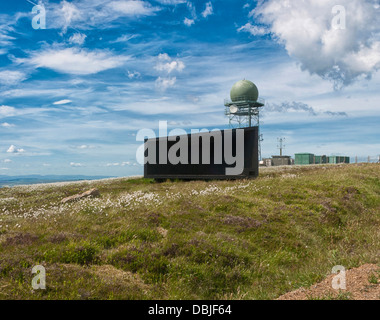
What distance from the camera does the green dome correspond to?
263 feet

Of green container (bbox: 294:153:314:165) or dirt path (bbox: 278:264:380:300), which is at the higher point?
green container (bbox: 294:153:314:165)

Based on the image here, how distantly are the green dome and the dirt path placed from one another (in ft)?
250

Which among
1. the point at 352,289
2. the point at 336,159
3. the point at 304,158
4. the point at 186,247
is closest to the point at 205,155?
the point at 186,247

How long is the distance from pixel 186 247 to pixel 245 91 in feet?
246

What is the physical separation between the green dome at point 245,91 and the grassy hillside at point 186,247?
217 feet

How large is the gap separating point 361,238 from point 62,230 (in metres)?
12.8

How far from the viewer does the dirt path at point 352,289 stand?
6.34 metres

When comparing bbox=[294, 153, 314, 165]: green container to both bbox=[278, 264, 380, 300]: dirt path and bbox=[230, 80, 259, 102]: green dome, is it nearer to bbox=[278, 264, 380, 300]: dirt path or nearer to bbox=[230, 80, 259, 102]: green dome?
bbox=[230, 80, 259, 102]: green dome

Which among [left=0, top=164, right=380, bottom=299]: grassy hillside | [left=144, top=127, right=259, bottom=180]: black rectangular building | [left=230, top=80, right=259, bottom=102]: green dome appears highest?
[left=230, top=80, right=259, bottom=102]: green dome

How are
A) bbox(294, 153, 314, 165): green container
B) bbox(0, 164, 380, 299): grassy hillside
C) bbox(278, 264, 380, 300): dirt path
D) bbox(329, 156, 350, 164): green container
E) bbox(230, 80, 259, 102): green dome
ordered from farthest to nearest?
bbox(329, 156, 350, 164): green container
bbox(294, 153, 314, 165): green container
bbox(230, 80, 259, 102): green dome
bbox(0, 164, 380, 299): grassy hillside
bbox(278, 264, 380, 300): dirt path

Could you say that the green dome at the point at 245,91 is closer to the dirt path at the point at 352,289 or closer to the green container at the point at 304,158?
the green container at the point at 304,158

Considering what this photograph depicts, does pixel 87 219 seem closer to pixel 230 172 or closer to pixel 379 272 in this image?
pixel 379 272

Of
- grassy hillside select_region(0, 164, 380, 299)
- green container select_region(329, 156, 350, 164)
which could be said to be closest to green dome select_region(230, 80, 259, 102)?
green container select_region(329, 156, 350, 164)

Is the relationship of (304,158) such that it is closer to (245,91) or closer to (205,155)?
(245,91)
